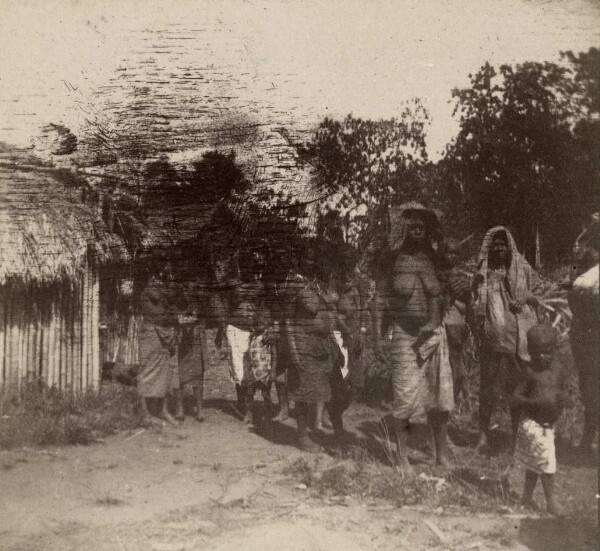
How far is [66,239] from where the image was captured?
3.07 meters

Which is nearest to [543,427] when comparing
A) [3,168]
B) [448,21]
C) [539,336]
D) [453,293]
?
[539,336]

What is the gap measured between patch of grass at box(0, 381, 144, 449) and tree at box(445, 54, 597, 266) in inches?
82.4

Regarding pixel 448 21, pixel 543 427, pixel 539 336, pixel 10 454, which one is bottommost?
pixel 10 454

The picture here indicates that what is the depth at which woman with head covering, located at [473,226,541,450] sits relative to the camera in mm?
2918

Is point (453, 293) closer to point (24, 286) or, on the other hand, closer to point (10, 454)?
point (24, 286)

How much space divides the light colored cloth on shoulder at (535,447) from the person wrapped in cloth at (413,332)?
1.21ft

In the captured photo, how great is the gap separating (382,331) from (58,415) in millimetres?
1796

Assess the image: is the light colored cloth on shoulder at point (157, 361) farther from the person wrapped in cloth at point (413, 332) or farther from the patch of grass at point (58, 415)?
Answer: the person wrapped in cloth at point (413, 332)

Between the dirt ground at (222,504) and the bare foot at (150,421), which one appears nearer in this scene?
the dirt ground at (222,504)

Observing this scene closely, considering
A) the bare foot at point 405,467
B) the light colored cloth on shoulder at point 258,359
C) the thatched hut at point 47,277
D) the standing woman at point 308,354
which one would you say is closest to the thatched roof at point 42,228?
the thatched hut at point 47,277

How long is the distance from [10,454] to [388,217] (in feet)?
7.79

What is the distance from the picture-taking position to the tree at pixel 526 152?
2.85 metres

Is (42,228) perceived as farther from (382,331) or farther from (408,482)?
(408,482)

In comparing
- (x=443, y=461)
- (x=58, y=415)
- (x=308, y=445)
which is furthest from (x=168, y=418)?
(x=443, y=461)
